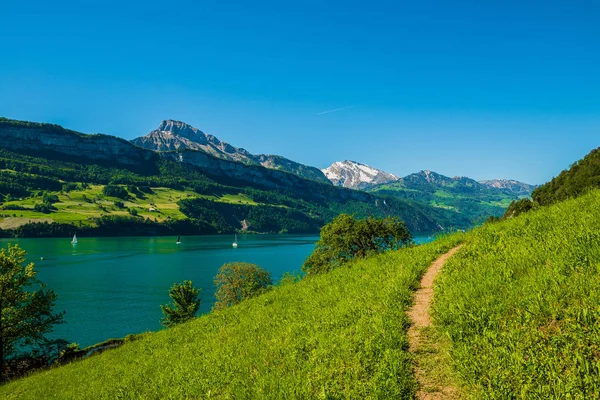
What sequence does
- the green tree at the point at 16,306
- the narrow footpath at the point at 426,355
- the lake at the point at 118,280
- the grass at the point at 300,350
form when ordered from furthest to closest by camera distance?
the lake at the point at 118,280 < the green tree at the point at 16,306 < the grass at the point at 300,350 < the narrow footpath at the point at 426,355

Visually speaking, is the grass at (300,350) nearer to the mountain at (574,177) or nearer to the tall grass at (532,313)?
the tall grass at (532,313)

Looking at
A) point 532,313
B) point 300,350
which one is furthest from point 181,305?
point 532,313

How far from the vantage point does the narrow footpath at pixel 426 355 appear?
5539 millimetres

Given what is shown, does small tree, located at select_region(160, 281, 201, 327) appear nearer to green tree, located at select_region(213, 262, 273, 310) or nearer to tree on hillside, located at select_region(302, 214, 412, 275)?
green tree, located at select_region(213, 262, 273, 310)

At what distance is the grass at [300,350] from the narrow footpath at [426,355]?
0.18 m

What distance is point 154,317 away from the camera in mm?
71188

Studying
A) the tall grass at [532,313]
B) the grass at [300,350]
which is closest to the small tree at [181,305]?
the grass at [300,350]

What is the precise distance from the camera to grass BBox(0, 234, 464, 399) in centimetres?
637

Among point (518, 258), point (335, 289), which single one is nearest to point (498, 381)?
point (518, 258)

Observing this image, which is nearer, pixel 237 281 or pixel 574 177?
pixel 237 281

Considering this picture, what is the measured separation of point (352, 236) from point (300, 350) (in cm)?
3878

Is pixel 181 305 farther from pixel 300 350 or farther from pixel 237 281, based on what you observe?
pixel 300 350

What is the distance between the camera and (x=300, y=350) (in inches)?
325

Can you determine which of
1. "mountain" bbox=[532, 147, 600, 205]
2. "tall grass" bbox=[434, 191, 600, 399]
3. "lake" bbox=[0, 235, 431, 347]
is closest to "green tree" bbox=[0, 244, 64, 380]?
"lake" bbox=[0, 235, 431, 347]
